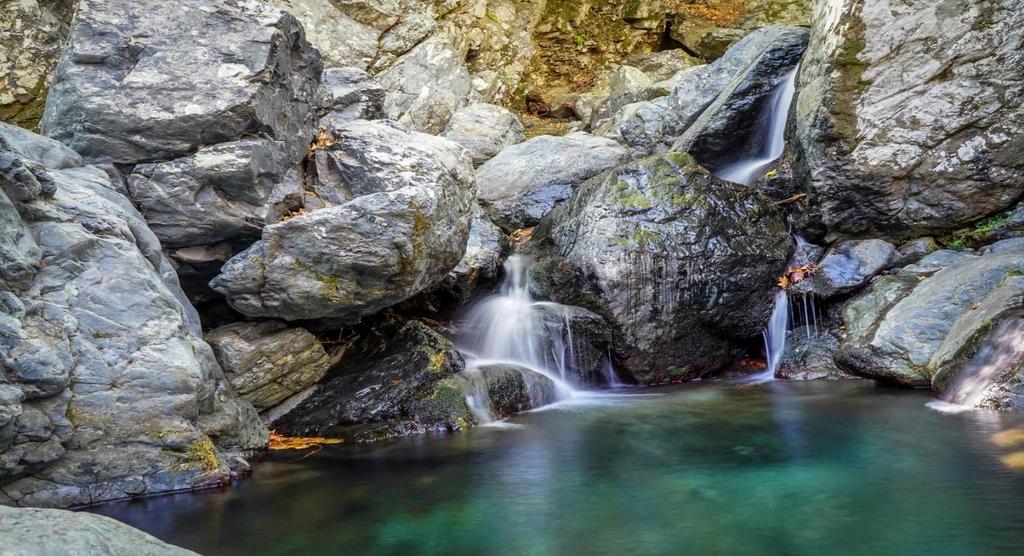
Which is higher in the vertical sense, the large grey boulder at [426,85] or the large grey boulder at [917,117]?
the large grey boulder at [426,85]

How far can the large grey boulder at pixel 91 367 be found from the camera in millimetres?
4730

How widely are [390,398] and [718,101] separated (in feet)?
26.9

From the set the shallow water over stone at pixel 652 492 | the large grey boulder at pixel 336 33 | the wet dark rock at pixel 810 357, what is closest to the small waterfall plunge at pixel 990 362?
the shallow water over stone at pixel 652 492

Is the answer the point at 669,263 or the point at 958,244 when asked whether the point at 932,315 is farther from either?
the point at 669,263

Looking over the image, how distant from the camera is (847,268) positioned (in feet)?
30.7

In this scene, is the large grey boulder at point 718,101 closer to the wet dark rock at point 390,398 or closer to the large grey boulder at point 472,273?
the large grey boulder at point 472,273

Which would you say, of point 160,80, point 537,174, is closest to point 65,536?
point 160,80

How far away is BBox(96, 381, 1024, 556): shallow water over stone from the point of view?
4.09m

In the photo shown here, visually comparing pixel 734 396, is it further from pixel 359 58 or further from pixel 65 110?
pixel 359 58

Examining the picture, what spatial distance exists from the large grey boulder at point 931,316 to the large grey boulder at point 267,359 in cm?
612

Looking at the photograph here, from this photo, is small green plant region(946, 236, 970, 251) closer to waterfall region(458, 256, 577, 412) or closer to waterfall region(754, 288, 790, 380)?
waterfall region(754, 288, 790, 380)

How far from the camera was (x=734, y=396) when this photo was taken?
26.5 ft

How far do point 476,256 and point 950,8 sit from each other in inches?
267

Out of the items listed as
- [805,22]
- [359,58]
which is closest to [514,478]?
[359,58]
